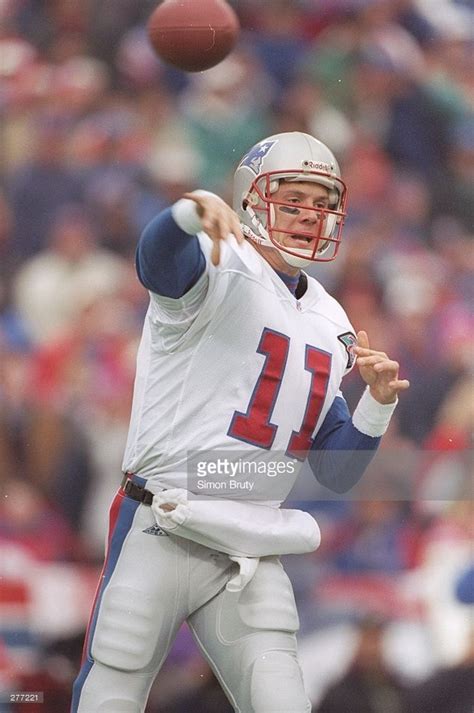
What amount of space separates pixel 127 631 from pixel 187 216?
669 mm

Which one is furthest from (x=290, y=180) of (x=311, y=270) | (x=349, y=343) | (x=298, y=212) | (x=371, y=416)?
(x=311, y=270)

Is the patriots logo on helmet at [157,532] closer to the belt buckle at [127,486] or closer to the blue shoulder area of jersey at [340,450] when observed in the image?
the belt buckle at [127,486]

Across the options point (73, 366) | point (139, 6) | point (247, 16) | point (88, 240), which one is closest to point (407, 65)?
point (247, 16)

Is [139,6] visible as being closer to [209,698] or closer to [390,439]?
[390,439]

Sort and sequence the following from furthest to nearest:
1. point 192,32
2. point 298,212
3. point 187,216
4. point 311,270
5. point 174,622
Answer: point 311,270, point 192,32, point 298,212, point 174,622, point 187,216

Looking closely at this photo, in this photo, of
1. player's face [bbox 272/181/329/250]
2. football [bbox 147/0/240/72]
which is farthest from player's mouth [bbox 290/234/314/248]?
football [bbox 147/0/240/72]

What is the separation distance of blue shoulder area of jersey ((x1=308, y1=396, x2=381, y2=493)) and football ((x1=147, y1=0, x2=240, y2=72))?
807 mm

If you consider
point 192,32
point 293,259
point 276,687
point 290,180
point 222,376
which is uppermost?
point 192,32

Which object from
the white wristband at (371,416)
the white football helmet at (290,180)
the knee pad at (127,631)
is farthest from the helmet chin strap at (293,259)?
the knee pad at (127,631)

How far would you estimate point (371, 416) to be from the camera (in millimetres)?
1932

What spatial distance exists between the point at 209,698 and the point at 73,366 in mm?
866

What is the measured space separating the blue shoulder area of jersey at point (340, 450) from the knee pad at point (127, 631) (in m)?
0.41

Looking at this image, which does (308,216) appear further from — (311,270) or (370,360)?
(311,270)

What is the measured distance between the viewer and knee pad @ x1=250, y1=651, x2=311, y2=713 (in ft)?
5.67
